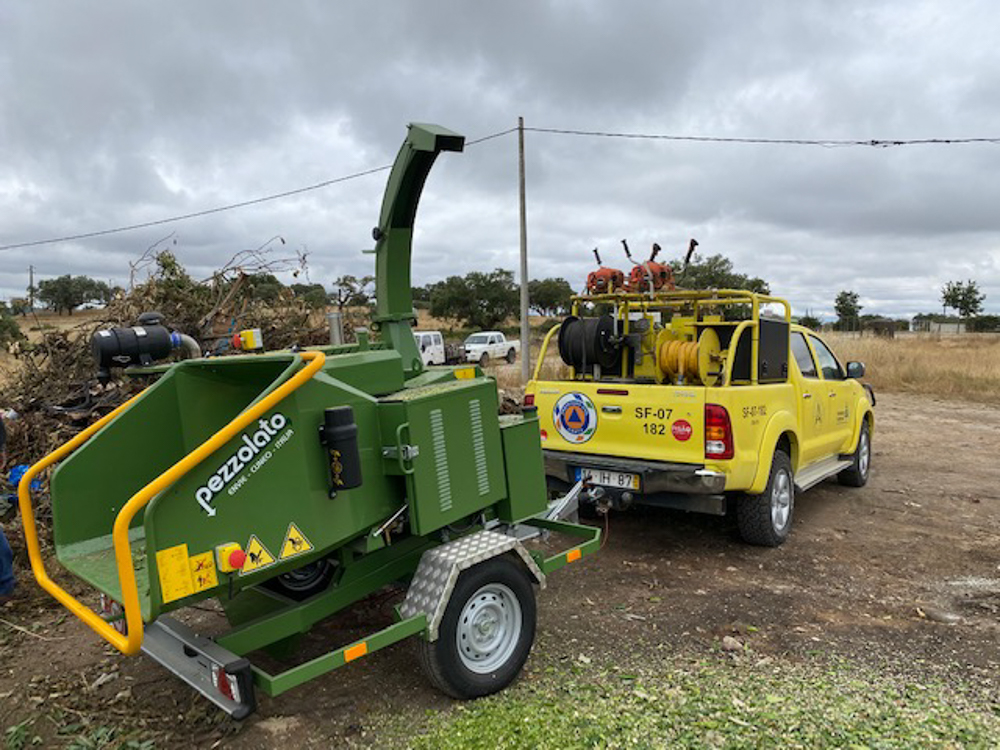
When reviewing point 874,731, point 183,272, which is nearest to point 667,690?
point 874,731

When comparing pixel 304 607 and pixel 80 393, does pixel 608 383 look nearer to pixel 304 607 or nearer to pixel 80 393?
pixel 304 607

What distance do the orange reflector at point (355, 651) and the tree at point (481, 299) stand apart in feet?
148

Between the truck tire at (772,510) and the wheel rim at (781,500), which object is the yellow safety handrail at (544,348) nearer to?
the truck tire at (772,510)

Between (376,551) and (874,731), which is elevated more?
(376,551)

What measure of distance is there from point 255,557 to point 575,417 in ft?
11.5

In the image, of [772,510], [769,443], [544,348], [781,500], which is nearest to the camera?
[769,443]

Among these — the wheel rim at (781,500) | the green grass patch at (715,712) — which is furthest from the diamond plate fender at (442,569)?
the wheel rim at (781,500)

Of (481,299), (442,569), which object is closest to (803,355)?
(442,569)

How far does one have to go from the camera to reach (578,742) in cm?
296

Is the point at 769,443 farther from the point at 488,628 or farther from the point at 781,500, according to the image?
the point at 488,628

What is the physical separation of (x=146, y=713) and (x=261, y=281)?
651 cm

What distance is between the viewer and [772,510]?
5.52 metres

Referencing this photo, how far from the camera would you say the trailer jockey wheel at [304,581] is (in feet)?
13.3

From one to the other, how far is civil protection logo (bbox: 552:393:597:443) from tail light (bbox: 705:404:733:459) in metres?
0.98
